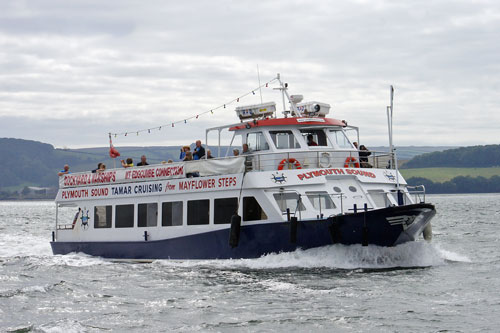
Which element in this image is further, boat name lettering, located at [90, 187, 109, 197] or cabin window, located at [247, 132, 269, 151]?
boat name lettering, located at [90, 187, 109, 197]

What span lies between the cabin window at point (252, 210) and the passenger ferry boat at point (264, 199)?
0.03 metres

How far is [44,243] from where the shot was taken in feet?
117

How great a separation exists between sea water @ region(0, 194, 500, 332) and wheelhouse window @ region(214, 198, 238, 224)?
1.32 meters

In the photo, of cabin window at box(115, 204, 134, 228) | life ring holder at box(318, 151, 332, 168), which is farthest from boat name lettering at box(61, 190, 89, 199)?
life ring holder at box(318, 151, 332, 168)

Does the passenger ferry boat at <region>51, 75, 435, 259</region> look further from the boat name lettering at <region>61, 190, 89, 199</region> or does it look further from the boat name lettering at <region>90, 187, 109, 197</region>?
the boat name lettering at <region>61, 190, 89, 199</region>

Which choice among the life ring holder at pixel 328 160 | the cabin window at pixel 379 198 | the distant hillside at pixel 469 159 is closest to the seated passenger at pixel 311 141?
the life ring holder at pixel 328 160

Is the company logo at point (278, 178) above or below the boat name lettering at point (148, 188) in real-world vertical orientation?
above

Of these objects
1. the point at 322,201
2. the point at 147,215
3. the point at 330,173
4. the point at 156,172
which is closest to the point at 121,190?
the point at 147,215

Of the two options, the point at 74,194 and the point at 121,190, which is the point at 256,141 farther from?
the point at 74,194

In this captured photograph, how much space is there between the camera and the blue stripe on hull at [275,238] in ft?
62.5

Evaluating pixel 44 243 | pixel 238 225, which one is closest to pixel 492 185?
pixel 44 243

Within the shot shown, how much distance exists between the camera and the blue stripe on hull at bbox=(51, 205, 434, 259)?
62.5ft

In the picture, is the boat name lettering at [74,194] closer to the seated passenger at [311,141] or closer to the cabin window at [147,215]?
the cabin window at [147,215]

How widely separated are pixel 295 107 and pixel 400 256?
Answer: 6402mm
